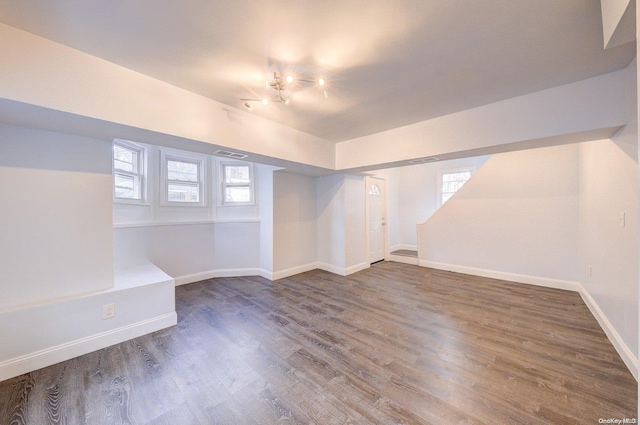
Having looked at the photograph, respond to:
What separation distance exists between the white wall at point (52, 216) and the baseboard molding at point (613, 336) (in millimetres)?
4928

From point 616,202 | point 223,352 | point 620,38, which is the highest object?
point 620,38

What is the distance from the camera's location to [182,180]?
4355 millimetres

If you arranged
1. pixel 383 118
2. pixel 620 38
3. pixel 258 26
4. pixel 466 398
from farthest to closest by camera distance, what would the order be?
pixel 383 118 → pixel 466 398 → pixel 258 26 → pixel 620 38

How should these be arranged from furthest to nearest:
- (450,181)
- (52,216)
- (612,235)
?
(450,181) → (612,235) → (52,216)

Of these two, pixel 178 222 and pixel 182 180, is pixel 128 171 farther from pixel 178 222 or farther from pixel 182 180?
pixel 178 222

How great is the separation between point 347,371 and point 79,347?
8.44ft

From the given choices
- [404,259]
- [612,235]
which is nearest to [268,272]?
[404,259]

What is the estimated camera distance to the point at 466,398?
5.51 feet

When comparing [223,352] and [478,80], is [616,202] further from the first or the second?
[223,352]

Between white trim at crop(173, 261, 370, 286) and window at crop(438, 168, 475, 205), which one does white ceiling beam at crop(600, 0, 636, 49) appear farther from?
window at crop(438, 168, 475, 205)

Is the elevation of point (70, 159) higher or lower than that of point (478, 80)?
lower

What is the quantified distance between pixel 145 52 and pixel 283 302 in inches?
126

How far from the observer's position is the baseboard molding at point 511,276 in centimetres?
379

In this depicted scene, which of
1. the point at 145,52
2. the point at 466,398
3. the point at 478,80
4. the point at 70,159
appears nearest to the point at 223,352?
the point at 466,398
